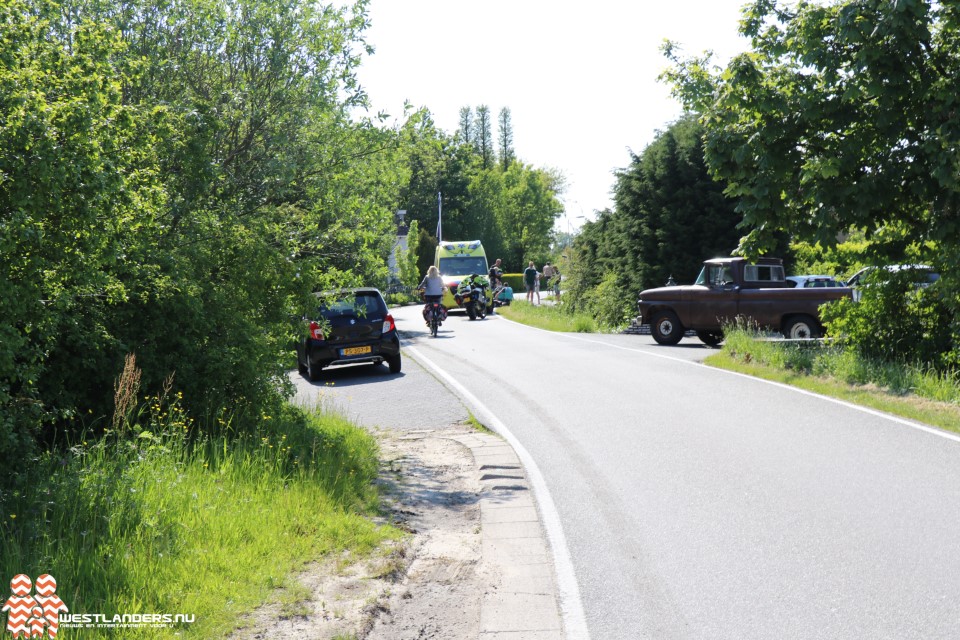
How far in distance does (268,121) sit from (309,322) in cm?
238

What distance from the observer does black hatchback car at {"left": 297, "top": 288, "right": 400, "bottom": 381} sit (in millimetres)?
17078

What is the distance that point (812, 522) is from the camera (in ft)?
22.2

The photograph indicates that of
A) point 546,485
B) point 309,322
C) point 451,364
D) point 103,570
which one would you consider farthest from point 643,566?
point 451,364

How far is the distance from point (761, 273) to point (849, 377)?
715cm

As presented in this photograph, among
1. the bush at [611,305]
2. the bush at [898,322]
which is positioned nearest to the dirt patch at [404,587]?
the bush at [898,322]

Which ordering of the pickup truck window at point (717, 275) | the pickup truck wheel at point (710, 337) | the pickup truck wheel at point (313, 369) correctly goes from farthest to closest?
the pickup truck wheel at point (710, 337), the pickup truck window at point (717, 275), the pickup truck wheel at point (313, 369)

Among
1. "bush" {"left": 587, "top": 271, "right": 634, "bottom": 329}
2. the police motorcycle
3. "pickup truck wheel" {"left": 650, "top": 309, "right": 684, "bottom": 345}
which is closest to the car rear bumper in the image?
"pickup truck wheel" {"left": 650, "top": 309, "right": 684, "bottom": 345}

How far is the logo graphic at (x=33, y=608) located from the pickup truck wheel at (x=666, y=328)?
725 inches

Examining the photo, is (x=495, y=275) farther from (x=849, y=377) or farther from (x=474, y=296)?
(x=849, y=377)

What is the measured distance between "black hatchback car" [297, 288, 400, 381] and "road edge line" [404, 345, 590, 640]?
518 centimetres

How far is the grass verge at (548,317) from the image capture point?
29.2 m

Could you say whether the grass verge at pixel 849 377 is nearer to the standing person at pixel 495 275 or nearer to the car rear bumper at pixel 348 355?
the car rear bumper at pixel 348 355

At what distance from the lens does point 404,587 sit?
18.5 ft

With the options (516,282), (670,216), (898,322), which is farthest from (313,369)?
(516,282)
